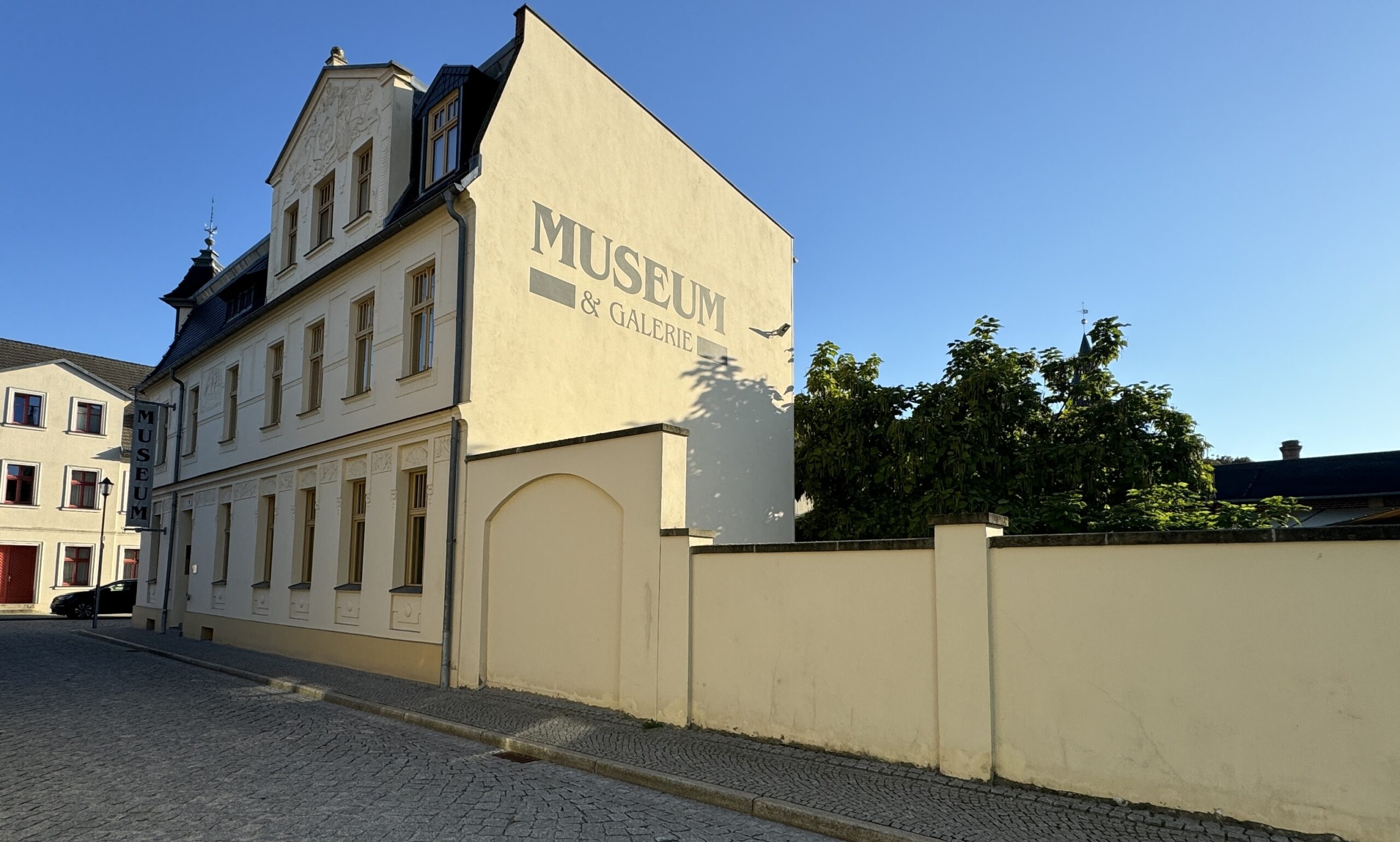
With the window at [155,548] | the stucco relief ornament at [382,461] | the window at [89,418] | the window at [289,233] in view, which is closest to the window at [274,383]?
the window at [289,233]

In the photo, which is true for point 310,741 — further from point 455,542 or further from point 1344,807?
point 1344,807

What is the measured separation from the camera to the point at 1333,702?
5.51 metres

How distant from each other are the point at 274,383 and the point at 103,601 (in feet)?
61.1

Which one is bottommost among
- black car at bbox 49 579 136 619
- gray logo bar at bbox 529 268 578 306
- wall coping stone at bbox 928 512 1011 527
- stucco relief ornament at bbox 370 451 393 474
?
black car at bbox 49 579 136 619

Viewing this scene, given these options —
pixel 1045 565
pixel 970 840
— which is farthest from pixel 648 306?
pixel 970 840

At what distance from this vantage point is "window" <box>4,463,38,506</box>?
35.1 m

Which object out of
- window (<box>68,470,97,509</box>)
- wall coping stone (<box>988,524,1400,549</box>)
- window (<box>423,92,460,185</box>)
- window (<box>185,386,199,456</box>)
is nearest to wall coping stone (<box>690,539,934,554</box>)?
wall coping stone (<box>988,524,1400,549</box>)

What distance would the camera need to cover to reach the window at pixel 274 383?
19.0 m

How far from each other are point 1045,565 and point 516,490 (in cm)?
725

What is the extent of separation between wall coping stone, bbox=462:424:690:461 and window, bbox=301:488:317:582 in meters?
5.97

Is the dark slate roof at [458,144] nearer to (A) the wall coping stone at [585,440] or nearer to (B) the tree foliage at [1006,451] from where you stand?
(A) the wall coping stone at [585,440]

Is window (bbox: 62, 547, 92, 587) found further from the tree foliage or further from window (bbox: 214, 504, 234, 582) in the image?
the tree foliage

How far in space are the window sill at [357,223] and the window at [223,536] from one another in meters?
7.89

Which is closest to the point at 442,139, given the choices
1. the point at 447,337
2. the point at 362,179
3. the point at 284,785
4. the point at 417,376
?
the point at 362,179
